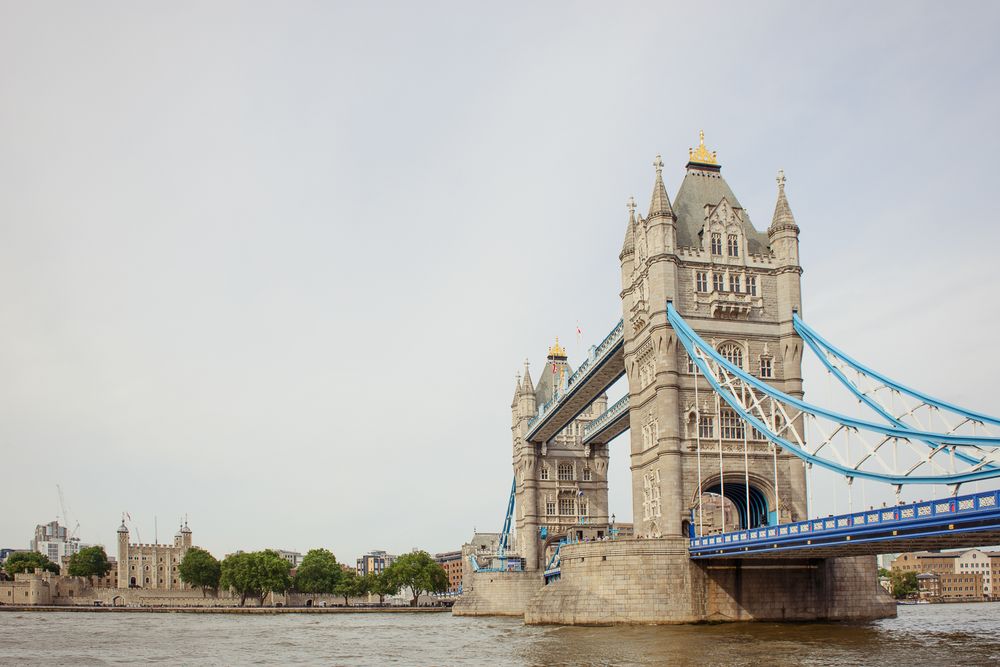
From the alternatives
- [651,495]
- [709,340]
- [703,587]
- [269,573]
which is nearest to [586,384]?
[651,495]

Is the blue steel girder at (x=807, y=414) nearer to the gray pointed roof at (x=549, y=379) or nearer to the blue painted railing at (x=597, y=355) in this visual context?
the blue painted railing at (x=597, y=355)

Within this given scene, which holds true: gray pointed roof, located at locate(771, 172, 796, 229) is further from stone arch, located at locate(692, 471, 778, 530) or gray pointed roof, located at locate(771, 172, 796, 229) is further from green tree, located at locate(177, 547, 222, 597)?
green tree, located at locate(177, 547, 222, 597)

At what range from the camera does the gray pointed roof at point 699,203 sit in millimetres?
51656

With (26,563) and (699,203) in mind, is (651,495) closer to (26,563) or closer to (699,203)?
(699,203)

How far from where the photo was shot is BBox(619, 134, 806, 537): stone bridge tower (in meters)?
48.4

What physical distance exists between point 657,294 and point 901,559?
133 meters

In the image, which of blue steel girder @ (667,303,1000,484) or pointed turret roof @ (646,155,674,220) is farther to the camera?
pointed turret roof @ (646,155,674,220)

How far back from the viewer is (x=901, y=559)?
163 meters

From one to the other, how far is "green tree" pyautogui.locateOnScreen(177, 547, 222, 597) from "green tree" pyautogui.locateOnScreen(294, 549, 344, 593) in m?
11.1

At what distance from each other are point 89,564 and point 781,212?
406 feet

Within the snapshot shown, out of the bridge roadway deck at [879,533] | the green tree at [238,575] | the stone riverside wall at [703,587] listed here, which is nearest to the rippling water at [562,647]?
the stone riverside wall at [703,587]

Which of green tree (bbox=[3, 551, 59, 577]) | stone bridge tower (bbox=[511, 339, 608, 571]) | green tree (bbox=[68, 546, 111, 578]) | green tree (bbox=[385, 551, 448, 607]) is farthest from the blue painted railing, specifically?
green tree (bbox=[3, 551, 59, 577])

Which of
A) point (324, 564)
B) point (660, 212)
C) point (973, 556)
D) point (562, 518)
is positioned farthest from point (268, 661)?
point (973, 556)

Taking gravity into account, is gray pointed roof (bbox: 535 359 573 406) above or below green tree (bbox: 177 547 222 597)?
above
